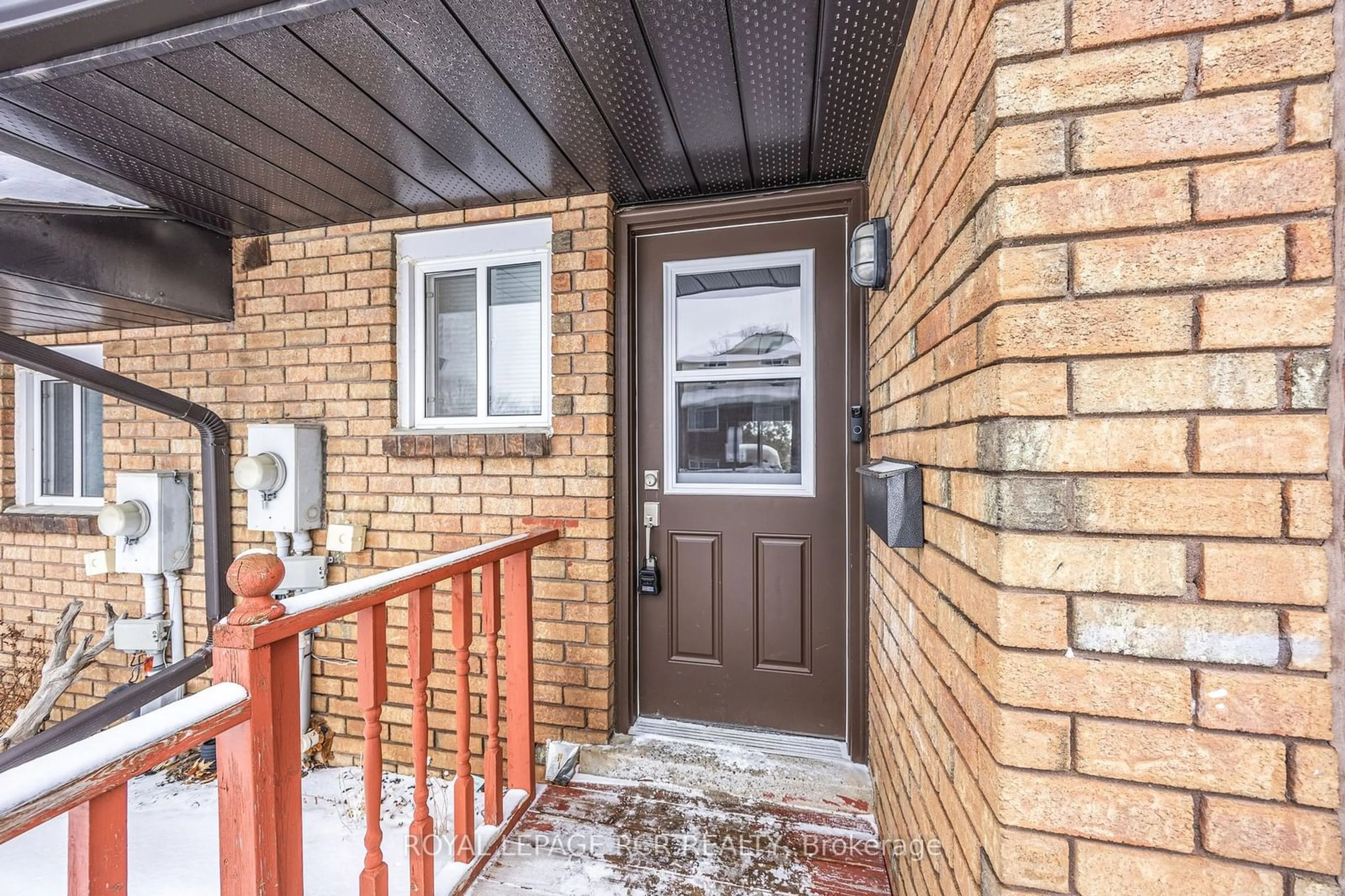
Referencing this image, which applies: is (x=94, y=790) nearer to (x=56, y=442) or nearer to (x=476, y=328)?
(x=476, y=328)

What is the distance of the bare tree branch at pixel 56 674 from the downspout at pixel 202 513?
0.10 metres

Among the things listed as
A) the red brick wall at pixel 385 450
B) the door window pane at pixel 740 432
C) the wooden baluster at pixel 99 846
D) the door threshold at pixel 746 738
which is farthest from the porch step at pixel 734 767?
the wooden baluster at pixel 99 846

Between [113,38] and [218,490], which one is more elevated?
[113,38]

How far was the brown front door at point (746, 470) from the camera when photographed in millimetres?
2082

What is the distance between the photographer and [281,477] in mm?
2314

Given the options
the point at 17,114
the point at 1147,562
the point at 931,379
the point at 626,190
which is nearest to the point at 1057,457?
the point at 1147,562

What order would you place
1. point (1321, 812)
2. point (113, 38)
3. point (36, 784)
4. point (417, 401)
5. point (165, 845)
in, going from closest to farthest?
point (36, 784)
point (1321, 812)
point (113, 38)
point (165, 845)
point (417, 401)

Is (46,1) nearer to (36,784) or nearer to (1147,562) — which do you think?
(36,784)

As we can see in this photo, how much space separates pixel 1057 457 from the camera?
31.6 inches

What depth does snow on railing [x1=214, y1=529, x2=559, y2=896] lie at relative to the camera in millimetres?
961

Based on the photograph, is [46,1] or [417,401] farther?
[417,401]

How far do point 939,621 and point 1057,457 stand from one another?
0.46 m

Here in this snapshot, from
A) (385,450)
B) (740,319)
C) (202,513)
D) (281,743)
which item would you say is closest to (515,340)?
(385,450)

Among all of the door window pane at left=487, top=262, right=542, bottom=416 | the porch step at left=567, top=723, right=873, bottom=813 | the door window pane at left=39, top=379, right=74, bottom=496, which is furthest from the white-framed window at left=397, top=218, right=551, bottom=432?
the door window pane at left=39, top=379, right=74, bottom=496
